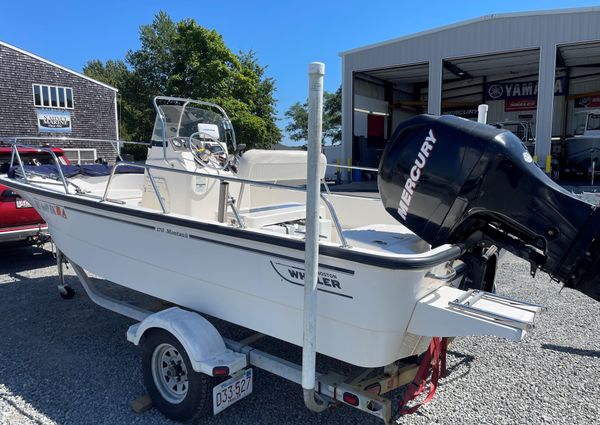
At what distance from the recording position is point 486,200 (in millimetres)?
2250

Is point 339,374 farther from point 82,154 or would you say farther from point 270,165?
point 82,154

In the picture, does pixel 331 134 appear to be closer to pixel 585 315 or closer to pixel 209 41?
pixel 209 41

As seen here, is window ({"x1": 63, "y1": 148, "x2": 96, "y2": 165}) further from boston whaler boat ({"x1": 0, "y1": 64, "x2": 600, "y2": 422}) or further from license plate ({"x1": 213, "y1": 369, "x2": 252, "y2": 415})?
license plate ({"x1": 213, "y1": 369, "x2": 252, "y2": 415})

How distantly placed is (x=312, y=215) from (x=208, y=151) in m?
2.68

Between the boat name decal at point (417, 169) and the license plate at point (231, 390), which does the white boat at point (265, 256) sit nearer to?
the boat name decal at point (417, 169)

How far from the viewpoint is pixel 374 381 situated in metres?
2.56

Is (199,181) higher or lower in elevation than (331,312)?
higher

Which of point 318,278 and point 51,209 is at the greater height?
point 51,209

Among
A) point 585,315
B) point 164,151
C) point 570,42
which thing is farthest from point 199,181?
point 570,42

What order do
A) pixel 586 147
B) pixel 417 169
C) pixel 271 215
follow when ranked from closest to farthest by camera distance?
1. pixel 417 169
2. pixel 271 215
3. pixel 586 147

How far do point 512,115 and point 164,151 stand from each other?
71.5ft

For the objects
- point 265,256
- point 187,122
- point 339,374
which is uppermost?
point 187,122

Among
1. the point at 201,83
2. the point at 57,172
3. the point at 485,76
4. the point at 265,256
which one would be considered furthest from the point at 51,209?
the point at 201,83

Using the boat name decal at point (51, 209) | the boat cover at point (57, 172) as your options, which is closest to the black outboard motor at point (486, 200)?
the boat name decal at point (51, 209)
